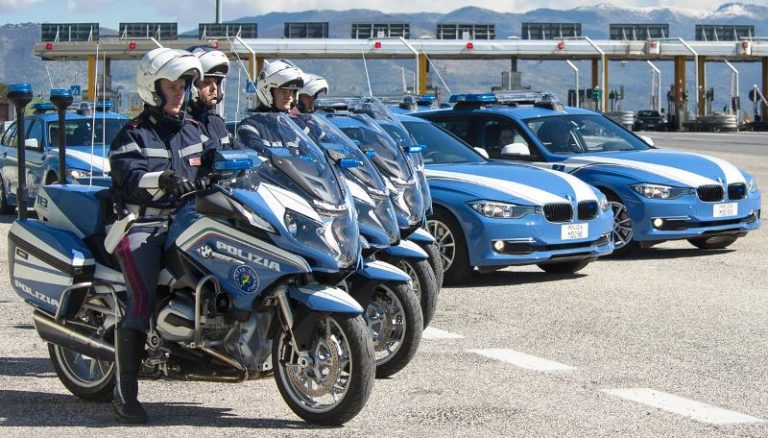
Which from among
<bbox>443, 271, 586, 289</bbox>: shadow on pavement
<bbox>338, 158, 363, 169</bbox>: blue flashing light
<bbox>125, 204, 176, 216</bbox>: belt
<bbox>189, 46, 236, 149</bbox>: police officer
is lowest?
<bbox>443, 271, 586, 289</bbox>: shadow on pavement

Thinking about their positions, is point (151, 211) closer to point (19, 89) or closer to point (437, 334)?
point (19, 89)

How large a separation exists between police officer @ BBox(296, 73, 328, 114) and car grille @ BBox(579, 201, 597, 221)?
137 inches

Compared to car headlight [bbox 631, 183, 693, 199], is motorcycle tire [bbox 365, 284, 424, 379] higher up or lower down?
lower down

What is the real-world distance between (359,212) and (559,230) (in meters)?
4.81

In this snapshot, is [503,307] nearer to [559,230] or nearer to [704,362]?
[559,230]

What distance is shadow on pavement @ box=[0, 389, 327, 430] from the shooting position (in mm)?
7309

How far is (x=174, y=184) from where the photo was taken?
7.07 meters

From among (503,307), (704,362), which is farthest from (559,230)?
(704,362)

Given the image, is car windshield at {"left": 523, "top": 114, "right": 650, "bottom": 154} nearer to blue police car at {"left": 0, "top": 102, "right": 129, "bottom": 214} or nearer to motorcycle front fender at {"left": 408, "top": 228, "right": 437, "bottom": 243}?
blue police car at {"left": 0, "top": 102, "right": 129, "bottom": 214}

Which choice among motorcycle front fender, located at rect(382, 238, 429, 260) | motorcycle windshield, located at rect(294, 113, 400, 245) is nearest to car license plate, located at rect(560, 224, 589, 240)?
motorcycle front fender, located at rect(382, 238, 429, 260)

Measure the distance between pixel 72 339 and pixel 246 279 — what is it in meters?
1.24

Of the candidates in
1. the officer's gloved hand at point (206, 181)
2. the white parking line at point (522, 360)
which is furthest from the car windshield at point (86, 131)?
the officer's gloved hand at point (206, 181)

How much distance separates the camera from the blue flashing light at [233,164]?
6852mm

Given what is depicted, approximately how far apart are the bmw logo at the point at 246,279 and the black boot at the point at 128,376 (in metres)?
0.65
